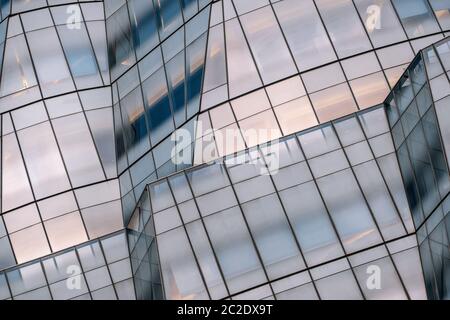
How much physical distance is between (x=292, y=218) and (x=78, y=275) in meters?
12.2

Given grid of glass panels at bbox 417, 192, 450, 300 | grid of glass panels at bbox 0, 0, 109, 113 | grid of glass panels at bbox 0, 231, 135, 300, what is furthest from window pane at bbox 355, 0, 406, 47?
grid of glass panels at bbox 0, 231, 135, 300

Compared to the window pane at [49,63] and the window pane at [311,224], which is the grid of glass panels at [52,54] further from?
the window pane at [311,224]

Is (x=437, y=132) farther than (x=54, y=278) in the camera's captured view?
No

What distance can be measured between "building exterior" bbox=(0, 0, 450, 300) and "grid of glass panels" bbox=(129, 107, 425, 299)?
0.19ft

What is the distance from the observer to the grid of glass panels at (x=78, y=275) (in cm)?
5472

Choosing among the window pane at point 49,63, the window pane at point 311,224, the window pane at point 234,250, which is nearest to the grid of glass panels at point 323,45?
the window pane at point 311,224

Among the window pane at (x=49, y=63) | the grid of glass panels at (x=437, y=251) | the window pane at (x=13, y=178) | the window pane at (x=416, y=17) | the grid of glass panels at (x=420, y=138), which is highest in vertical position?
the window pane at (x=49, y=63)

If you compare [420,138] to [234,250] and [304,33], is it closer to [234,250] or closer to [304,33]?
[234,250]

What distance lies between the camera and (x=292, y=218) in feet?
157

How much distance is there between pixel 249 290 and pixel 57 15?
74.2 ft

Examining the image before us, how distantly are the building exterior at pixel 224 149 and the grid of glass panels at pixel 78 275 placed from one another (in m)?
0.07
